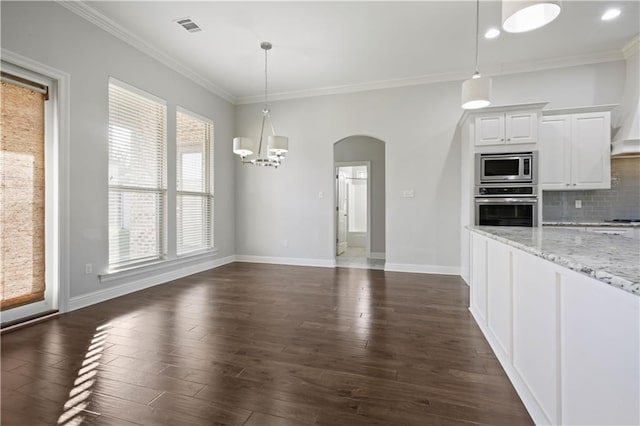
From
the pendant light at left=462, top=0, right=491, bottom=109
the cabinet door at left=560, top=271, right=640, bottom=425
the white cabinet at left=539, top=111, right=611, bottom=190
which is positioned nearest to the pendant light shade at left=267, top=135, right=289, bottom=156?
the pendant light at left=462, top=0, right=491, bottom=109

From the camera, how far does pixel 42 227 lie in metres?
3.12

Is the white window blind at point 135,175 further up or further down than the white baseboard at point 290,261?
further up

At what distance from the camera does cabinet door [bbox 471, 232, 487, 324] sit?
2576 mm

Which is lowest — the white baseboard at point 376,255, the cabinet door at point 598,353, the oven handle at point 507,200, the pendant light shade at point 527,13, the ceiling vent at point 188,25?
the white baseboard at point 376,255

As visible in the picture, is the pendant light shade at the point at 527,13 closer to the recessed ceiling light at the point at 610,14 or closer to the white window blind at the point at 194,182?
the recessed ceiling light at the point at 610,14

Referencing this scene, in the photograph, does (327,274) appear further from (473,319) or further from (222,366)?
(222,366)

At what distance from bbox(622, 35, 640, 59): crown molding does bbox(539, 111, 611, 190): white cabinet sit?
920mm

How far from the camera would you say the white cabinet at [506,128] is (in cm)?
395

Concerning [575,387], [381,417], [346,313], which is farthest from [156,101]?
[575,387]

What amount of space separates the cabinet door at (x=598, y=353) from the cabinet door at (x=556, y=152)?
3938mm

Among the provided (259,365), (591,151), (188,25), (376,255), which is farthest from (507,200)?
(188,25)

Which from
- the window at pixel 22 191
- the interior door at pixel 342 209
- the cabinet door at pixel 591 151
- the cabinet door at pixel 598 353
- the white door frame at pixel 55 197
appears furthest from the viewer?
the interior door at pixel 342 209

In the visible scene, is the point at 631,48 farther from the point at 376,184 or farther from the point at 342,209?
the point at 342,209

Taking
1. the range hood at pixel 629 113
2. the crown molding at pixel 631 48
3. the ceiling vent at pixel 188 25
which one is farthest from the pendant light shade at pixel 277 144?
the crown molding at pixel 631 48
